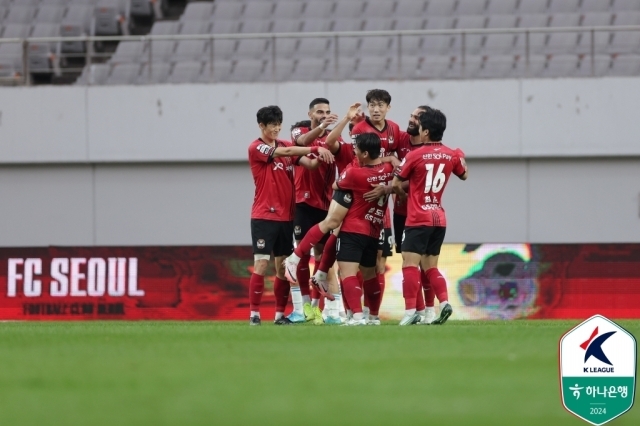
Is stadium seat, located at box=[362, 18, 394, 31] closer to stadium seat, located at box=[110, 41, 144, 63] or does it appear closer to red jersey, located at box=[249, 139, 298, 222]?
stadium seat, located at box=[110, 41, 144, 63]

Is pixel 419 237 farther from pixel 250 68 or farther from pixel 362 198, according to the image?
pixel 250 68

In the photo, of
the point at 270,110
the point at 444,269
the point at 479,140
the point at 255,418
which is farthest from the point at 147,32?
the point at 255,418

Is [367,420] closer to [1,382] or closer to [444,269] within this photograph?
[1,382]

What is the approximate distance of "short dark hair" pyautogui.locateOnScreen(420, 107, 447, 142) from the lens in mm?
11094

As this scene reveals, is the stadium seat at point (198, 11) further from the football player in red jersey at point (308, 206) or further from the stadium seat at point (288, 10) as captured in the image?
the football player in red jersey at point (308, 206)

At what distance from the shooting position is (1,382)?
22.1 feet

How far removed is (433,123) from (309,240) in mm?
1706

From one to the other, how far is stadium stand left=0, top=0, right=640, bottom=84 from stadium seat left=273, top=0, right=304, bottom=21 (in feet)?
0.08

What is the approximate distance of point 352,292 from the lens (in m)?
11.3

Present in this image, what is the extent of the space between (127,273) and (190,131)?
5480 mm

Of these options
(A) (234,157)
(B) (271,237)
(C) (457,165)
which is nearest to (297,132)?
(B) (271,237)

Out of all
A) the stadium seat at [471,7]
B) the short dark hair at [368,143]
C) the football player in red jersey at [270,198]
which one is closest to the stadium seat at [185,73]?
the stadium seat at [471,7]

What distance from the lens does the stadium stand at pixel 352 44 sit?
20.1m

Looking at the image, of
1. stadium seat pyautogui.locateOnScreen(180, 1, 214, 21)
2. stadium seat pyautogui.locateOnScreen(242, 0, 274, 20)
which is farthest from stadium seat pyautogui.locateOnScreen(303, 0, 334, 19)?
stadium seat pyautogui.locateOnScreen(180, 1, 214, 21)
